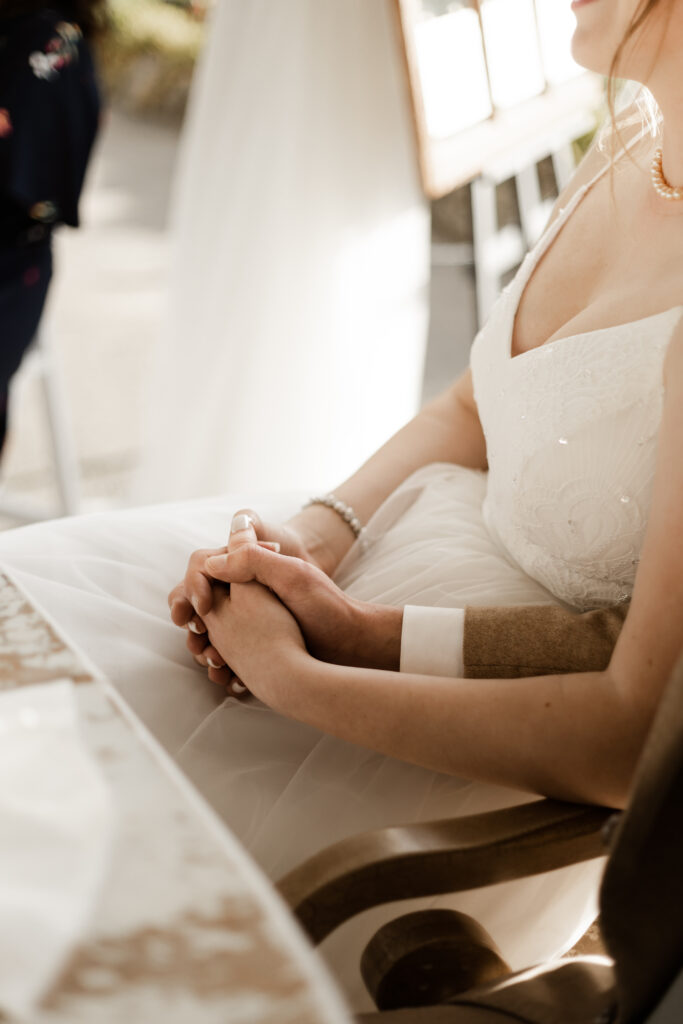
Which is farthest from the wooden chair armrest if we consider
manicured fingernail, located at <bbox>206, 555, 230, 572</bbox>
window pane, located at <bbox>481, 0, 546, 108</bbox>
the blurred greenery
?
the blurred greenery

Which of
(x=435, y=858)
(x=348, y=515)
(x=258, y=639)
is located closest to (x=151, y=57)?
(x=348, y=515)

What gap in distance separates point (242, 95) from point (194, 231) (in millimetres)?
335

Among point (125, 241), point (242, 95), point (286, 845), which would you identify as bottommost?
point (125, 241)

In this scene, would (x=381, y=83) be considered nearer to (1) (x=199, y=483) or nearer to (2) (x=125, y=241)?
(1) (x=199, y=483)

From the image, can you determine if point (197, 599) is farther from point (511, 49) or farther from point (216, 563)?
point (511, 49)

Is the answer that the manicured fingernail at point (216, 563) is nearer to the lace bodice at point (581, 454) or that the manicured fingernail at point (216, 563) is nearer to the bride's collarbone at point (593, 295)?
the lace bodice at point (581, 454)

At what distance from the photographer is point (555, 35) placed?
2.28 m

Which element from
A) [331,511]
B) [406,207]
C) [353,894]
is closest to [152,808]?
[353,894]

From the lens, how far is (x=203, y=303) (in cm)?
241

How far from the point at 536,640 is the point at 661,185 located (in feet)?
1.79

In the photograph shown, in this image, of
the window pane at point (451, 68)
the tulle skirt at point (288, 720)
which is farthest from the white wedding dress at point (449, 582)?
the window pane at point (451, 68)

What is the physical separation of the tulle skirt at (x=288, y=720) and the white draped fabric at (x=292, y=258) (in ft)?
3.82

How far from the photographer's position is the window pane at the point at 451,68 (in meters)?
1.98

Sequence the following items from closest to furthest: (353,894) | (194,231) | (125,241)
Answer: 1. (353,894)
2. (194,231)
3. (125,241)
